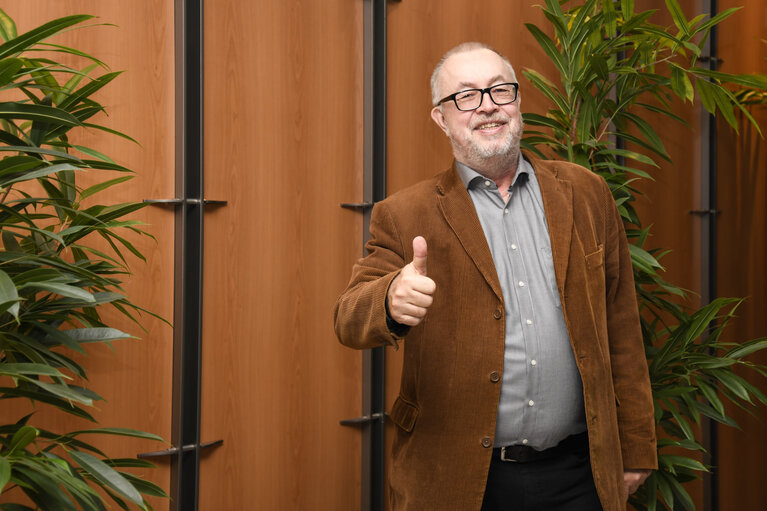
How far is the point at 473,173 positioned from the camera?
1.85 metres

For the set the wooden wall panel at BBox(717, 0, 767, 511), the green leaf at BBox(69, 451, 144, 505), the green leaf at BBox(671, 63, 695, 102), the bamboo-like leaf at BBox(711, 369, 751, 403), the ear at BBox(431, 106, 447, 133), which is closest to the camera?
the green leaf at BBox(69, 451, 144, 505)

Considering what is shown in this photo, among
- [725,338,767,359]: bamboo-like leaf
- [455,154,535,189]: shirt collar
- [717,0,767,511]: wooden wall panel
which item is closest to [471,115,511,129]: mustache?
[455,154,535,189]: shirt collar

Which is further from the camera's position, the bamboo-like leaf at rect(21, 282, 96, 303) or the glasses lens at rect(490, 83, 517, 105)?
the glasses lens at rect(490, 83, 517, 105)

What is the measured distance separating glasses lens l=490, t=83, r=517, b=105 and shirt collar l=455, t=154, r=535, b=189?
15 centimetres

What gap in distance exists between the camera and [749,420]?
13.9 ft

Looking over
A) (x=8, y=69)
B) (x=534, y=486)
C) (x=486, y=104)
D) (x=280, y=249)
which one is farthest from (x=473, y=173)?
(x=280, y=249)

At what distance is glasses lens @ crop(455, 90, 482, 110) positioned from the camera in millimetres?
1851

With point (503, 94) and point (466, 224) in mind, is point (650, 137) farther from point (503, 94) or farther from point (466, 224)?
point (466, 224)

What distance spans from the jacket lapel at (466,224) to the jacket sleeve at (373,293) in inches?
5.3

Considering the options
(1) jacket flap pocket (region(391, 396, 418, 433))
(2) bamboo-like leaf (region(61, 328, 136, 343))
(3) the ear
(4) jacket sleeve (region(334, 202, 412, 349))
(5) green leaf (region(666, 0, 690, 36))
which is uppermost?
(5) green leaf (region(666, 0, 690, 36))

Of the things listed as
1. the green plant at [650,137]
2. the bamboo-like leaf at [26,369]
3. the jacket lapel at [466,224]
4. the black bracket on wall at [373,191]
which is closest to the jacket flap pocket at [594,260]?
the jacket lapel at [466,224]

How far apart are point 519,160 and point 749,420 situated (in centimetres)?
311

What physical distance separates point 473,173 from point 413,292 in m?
0.60

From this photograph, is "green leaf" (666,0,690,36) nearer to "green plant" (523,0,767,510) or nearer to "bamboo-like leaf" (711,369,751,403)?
"green plant" (523,0,767,510)
